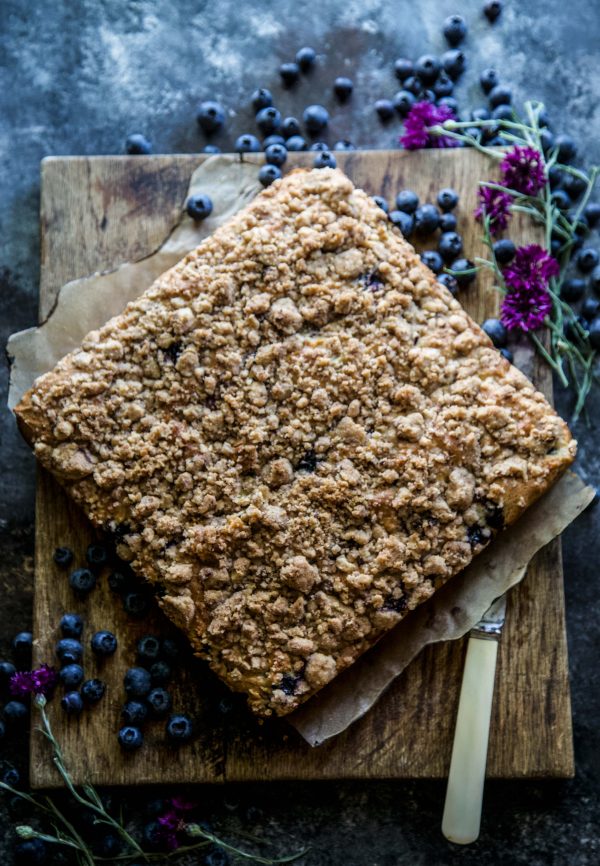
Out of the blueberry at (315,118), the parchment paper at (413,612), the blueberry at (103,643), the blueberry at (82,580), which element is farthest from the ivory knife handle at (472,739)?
the blueberry at (315,118)

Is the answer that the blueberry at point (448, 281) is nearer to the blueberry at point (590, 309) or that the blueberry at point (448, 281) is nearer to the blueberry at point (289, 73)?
the blueberry at point (590, 309)

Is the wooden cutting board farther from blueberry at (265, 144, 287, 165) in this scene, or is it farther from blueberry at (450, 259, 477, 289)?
blueberry at (265, 144, 287, 165)

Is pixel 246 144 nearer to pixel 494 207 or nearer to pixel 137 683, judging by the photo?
pixel 494 207

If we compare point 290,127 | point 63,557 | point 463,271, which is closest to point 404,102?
Answer: point 290,127

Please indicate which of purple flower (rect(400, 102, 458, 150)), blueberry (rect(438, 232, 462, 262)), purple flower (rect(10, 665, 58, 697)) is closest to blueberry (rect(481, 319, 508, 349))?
blueberry (rect(438, 232, 462, 262))

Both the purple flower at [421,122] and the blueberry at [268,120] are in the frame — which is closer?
the purple flower at [421,122]
